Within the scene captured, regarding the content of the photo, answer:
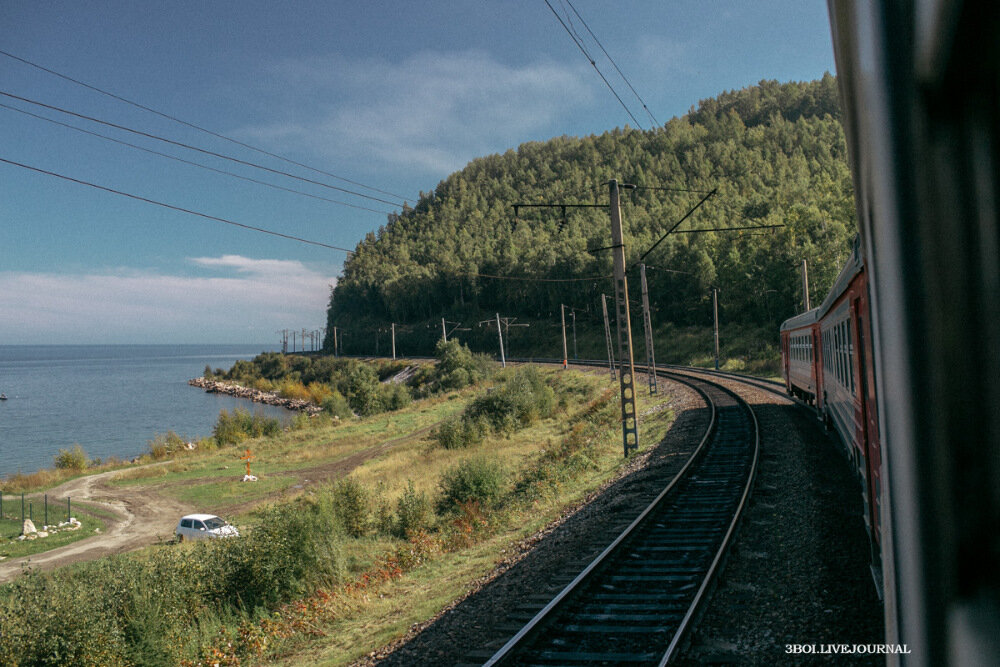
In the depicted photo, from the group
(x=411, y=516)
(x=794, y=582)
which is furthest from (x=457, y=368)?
(x=794, y=582)

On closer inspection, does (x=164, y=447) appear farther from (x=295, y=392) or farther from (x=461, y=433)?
(x=295, y=392)

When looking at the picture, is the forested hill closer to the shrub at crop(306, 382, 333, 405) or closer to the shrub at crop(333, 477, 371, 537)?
the shrub at crop(333, 477, 371, 537)

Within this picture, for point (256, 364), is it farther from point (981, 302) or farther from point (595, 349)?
point (981, 302)

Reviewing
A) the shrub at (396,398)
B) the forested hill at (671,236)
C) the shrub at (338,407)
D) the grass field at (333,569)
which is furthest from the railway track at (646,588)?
the shrub at (338,407)

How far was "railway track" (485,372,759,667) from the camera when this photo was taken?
6426 millimetres

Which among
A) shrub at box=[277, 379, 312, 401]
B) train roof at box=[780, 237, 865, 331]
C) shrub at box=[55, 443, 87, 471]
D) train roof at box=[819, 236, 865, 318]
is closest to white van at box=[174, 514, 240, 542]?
train roof at box=[780, 237, 865, 331]

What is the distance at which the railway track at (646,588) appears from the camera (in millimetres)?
6426

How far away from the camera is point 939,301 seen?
0.74 m

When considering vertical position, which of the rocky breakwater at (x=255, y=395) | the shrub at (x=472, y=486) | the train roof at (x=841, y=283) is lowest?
the rocky breakwater at (x=255, y=395)

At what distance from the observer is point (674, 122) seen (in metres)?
191

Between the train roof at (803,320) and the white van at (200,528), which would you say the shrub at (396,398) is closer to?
the white van at (200,528)

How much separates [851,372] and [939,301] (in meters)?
9.44

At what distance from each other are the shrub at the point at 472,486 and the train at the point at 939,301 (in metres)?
18.1

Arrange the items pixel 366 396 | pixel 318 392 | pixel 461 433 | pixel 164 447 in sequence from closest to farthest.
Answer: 1. pixel 461 433
2. pixel 164 447
3. pixel 366 396
4. pixel 318 392
